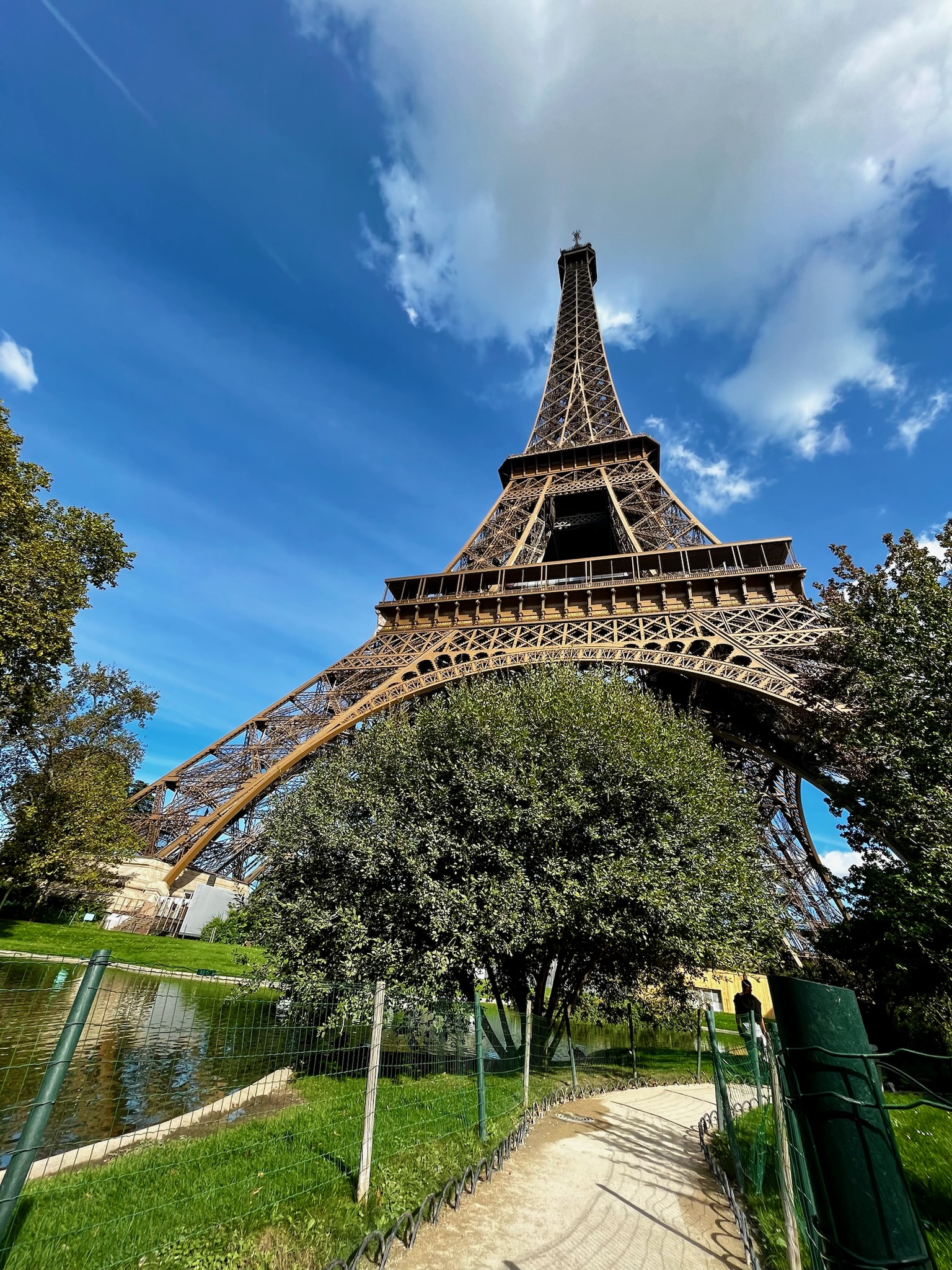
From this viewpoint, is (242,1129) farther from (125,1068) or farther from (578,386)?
(578,386)

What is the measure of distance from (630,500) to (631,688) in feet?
53.3

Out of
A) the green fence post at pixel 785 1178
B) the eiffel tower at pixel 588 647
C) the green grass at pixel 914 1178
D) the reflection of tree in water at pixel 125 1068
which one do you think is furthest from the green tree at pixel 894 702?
→ the reflection of tree in water at pixel 125 1068

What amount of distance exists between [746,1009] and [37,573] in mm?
17408

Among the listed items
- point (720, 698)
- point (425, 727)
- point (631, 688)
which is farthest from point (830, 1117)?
point (720, 698)

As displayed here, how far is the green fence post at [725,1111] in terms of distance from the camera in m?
5.26

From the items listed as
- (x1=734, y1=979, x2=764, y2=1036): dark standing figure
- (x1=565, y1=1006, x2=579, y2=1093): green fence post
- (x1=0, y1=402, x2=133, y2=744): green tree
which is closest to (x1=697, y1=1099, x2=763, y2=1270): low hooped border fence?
(x1=734, y1=979, x2=764, y2=1036): dark standing figure

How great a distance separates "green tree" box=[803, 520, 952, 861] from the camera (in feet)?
36.5

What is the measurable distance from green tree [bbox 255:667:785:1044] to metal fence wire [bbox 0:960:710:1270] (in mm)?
1052

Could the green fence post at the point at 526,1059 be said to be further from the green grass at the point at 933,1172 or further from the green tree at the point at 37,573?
the green tree at the point at 37,573

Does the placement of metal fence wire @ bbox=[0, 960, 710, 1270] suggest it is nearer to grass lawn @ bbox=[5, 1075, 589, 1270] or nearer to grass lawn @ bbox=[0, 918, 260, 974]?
grass lawn @ bbox=[5, 1075, 589, 1270]

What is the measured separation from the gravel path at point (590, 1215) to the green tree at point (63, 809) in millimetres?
19696

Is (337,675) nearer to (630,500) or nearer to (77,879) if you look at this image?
(77,879)

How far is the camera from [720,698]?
826 inches

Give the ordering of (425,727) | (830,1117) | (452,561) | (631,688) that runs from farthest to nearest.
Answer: (452,561)
(631,688)
(425,727)
(830,1117)
